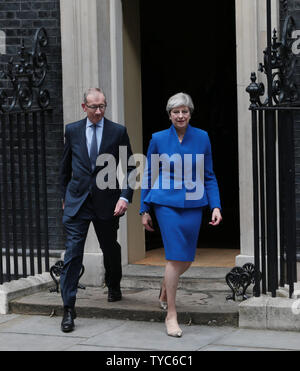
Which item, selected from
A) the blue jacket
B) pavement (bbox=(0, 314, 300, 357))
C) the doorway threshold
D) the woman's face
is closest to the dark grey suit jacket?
the blue jacket

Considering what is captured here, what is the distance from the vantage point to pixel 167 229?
7.45 m

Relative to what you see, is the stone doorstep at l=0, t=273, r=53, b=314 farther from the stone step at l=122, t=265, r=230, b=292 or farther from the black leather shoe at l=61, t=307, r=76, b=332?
the black leather shoe at l=61, t=307, r=76, b=332

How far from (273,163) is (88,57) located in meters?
2.34

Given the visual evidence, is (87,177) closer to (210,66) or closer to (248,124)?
(248,124)

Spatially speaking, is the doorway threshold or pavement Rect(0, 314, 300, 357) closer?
pavement Rect(0, 314, 300, 357)

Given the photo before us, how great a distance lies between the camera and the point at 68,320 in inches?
304

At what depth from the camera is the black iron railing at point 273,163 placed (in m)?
7.58

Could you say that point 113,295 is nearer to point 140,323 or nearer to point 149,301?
point 149,301

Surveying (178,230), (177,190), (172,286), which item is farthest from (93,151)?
(172,286)

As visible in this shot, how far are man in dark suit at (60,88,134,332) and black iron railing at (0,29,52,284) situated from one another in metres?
0.84

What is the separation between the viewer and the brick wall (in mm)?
9312

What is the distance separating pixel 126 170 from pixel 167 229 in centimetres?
76

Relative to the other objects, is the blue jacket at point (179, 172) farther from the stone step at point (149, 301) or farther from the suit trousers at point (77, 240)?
the stone step at point (149, 301)
